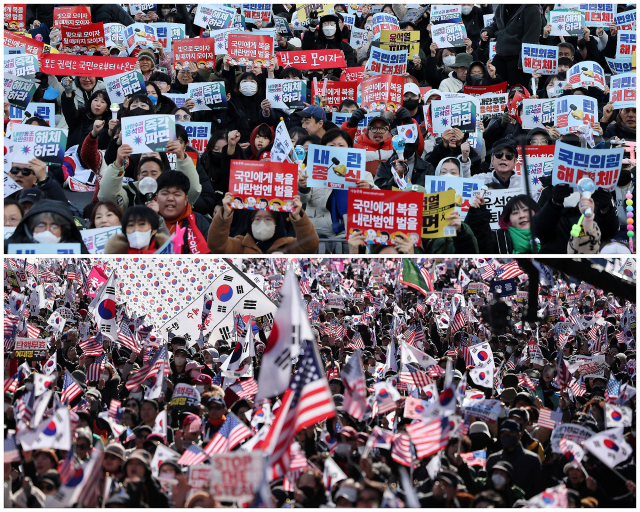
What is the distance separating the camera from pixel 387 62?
39.2 ft

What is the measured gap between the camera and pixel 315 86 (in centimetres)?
1163

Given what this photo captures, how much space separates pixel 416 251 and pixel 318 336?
14.9ft

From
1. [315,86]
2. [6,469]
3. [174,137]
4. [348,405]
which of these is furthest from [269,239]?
[315,86]

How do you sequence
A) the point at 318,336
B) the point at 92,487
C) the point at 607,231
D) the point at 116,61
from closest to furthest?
the point at 92,487 → the point at 607,231 → the point at 116,61 → the point at 318,336

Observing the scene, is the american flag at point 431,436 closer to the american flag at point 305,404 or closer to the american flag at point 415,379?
the american flag at point 305,404

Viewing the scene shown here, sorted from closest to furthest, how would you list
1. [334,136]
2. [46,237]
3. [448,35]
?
[46,237]
[334,136]
[448,35]

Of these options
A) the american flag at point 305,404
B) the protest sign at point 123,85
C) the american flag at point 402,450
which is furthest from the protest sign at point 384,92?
the american flag at point 305,404

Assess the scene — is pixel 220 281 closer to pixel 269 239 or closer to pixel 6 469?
pixel 269 239

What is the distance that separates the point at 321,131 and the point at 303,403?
5129mm

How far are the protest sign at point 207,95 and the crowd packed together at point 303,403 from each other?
2.38 metres

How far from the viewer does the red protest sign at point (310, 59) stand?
12875 millimetres

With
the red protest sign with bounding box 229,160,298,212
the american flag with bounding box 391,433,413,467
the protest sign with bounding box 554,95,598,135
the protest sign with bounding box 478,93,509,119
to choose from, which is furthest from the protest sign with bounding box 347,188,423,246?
the protest sign with bounding box 478,93,509,119

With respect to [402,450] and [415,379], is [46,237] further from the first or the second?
[415,379]

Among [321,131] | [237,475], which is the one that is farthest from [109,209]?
[321,131]
